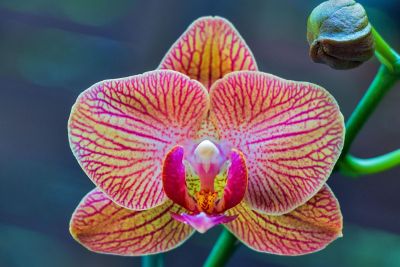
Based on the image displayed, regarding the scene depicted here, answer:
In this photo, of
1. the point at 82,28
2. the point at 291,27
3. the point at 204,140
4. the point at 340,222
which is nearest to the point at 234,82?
the point at 204,140

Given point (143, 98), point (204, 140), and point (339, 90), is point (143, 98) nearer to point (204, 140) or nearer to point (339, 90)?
point (204, 140)

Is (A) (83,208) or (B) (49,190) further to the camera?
(B) (49,190)

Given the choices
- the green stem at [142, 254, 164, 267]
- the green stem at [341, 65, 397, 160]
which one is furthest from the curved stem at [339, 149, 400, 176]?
the green stem at [142, 254, 164, 267]

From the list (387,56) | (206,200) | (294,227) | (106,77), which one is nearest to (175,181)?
(206,200)

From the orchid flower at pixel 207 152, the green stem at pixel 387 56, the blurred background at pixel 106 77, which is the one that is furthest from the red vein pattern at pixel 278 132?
the blurred background at pixel 106 77

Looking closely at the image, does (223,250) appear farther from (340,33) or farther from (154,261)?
(340,33)

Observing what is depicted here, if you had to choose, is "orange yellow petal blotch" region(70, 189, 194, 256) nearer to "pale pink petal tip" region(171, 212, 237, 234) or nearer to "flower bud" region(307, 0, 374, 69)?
"pale pink petal tip" region(171, 212, 237, 234)

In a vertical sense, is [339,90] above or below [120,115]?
below
